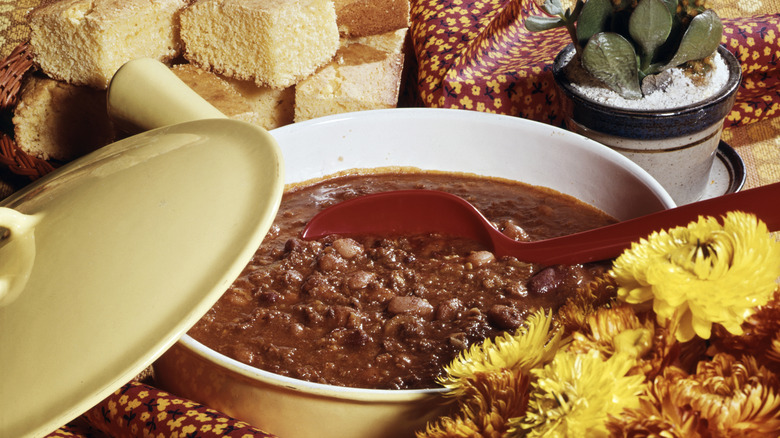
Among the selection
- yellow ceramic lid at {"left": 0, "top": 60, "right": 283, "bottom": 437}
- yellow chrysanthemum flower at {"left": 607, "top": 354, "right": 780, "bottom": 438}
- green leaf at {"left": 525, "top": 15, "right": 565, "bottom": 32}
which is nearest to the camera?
yellow chrysanthemum flower at {"left": 607, "top": 354, "right": 780, "bottom": 438}

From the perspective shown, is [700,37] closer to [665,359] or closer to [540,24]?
[540,24]

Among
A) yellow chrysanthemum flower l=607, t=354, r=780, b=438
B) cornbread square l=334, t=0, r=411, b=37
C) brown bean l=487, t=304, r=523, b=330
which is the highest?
yellow chrysanthemum flower l=607, t=354, r=780, b=438

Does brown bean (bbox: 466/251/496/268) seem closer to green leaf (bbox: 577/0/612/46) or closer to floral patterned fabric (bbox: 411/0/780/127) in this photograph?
green leaf (bbox: 577/0/612/46)

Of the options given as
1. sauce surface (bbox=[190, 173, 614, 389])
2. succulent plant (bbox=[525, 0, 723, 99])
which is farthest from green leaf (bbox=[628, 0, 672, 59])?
sauce surface (bbox=[190, 173, 614, 389])

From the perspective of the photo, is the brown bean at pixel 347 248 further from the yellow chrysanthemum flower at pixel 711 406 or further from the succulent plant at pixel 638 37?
the yellow chrysanthemum flower at pixel 711 406

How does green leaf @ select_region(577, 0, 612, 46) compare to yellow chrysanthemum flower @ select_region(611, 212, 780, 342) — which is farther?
green leaf @ select_region(577, 0, 612, 46)

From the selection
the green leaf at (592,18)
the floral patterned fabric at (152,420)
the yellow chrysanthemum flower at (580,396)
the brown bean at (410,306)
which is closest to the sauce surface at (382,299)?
the brown bean at (410,306)

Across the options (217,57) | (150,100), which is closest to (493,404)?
(150,100)
